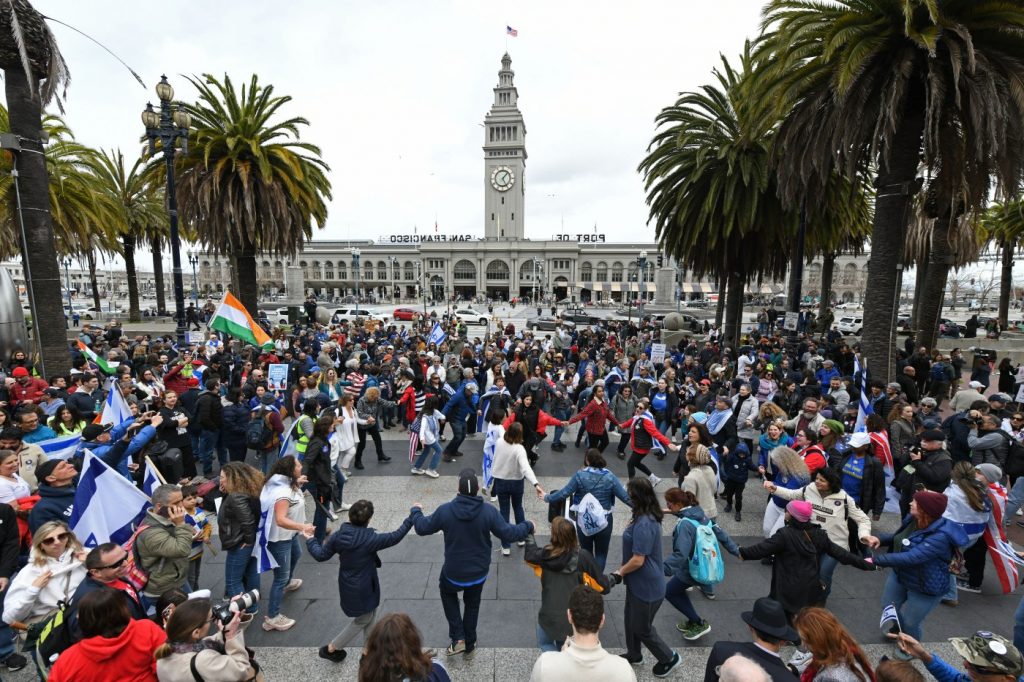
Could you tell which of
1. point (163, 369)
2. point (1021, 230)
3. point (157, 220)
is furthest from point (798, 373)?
point (157, 220)

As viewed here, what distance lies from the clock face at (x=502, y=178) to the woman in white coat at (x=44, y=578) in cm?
10078

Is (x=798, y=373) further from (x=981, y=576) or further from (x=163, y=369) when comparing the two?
(x=163, y=369)

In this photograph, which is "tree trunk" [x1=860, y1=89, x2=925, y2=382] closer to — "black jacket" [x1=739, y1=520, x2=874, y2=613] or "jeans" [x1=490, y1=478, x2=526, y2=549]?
"black jacket" [x1=739, y1=520, x2=874, y2=613]

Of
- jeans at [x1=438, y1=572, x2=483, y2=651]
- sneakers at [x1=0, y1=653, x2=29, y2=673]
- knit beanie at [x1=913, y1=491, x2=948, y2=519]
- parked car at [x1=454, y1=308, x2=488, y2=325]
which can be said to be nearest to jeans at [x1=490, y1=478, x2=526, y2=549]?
jeans at [x1=438, y1=572, x2=483, y2=651]

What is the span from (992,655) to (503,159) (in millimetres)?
103953

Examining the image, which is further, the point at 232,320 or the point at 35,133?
the point at 232,320

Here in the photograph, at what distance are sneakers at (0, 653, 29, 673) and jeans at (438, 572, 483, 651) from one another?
392 centimetres

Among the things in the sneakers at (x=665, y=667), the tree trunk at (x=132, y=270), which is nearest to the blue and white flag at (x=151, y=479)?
the sneakers at (x=665, y=667)

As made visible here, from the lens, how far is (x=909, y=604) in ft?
15.1

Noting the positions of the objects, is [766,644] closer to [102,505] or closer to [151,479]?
[102,505]

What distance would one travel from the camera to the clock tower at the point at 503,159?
9806cm

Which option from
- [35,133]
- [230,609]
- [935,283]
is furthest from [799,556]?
[935,283]

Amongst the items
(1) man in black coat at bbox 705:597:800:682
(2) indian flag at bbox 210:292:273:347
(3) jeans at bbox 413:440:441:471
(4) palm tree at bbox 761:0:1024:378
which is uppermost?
(4) palm tree at bbox 761:0:1024:378

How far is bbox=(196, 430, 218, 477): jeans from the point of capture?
8.83 m
